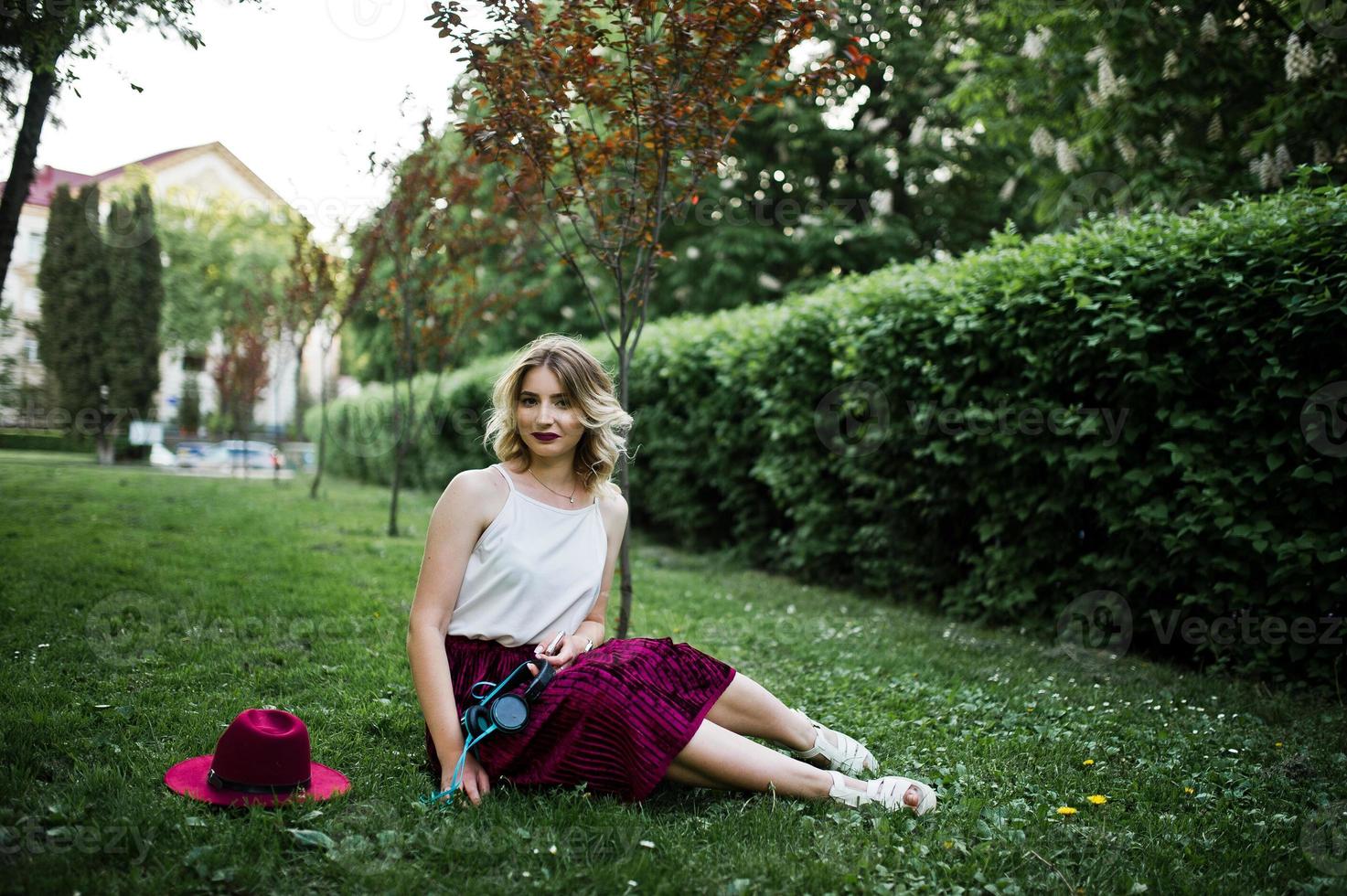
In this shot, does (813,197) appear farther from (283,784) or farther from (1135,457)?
(283,784)

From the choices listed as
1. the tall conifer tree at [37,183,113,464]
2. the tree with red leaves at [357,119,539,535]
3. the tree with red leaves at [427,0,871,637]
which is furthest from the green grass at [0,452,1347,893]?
the tall conifer tree at [37,183,113,464]

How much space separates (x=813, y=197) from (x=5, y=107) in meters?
15.1

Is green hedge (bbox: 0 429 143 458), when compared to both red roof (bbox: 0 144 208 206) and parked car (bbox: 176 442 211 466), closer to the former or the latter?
parked car (bbox: 176 442 211 466)

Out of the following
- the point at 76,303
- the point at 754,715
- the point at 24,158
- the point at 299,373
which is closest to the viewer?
the point at 754,715

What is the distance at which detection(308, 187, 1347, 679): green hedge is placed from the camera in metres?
4.16

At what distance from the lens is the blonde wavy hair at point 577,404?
2969mm

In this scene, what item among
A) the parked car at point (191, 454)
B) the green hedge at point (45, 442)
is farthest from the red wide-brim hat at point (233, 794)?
the green hedge at point (45, 442)

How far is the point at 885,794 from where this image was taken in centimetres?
275

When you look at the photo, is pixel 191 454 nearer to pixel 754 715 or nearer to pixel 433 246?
pixel 433 246

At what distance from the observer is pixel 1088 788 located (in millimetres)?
3006

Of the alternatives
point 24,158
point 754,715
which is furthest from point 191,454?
point 754,715

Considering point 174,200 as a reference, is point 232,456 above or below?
below

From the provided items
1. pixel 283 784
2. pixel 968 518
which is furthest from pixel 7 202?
pixel 968 518

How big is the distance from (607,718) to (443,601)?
63 cm
